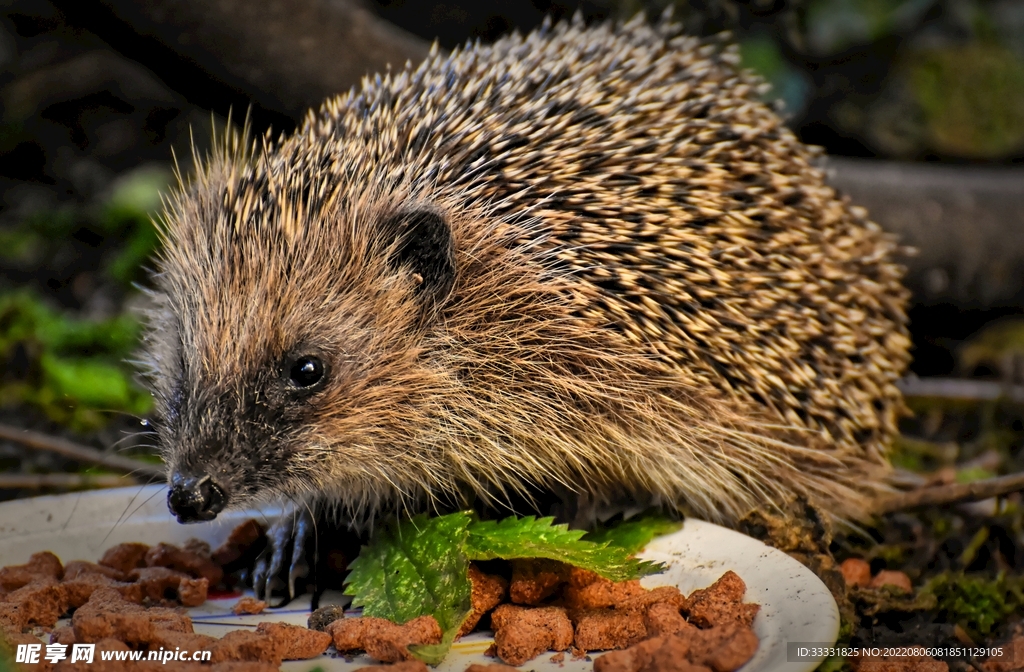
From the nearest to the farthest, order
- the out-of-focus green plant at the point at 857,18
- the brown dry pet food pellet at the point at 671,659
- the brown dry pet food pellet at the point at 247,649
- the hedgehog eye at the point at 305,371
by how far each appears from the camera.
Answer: the brown dry pet food pellet at the point at 671,659, the brown dry pet food pellet at the point at 247,649, the hedgehog eye at the point at 305,371, the out-of-focus green plant at the point at 857,18

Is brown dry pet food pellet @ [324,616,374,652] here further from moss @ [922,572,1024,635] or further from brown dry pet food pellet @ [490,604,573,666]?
moss @ [922,572,1024,635]

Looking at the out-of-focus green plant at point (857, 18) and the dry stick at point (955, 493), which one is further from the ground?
the out-of-focus green plant at point (857, 18)

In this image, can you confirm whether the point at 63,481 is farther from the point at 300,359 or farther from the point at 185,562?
the point at 300,359

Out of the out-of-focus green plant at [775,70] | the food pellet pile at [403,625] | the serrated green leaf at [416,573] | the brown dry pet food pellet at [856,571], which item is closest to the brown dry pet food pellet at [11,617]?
the food pellet pile at [403,625]


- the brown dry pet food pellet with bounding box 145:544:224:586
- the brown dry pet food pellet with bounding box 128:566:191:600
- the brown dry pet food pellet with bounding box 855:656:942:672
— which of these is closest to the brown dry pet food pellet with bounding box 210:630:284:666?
the brown dry pet food pellet with bounding box 128:566:191:600

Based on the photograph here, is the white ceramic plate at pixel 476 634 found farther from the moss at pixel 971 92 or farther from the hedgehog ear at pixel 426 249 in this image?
the moss at pixel 971 92

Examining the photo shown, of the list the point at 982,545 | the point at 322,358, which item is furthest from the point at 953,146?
the point at 322,358

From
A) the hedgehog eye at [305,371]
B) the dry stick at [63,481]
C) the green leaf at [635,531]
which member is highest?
the hedgehog eye at [305,371]
